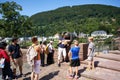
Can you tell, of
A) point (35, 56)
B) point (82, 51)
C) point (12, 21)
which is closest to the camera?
point (35, 56)

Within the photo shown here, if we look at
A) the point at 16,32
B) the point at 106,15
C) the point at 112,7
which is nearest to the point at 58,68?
the point at 16,32

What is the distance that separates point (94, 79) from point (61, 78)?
1370mm

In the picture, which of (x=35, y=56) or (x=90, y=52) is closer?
(x=35, y=56)

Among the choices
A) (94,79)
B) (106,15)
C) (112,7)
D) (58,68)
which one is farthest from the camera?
(112,7)

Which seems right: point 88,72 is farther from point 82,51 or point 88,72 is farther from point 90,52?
point 82,51

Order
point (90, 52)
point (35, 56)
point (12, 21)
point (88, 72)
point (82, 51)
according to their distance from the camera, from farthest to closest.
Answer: point (12, 21)
point (82, 51)
point (90, 52)
point (88, 72)
point (35, 56)

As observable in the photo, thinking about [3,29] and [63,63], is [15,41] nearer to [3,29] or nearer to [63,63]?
[63,63]

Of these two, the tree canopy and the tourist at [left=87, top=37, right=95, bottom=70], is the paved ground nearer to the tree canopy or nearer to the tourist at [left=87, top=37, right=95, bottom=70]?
the tourist at [left=87, top=37, right=95, bottom=70]

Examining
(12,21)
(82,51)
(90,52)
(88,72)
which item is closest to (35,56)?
(88,72)

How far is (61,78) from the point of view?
7.42 metres

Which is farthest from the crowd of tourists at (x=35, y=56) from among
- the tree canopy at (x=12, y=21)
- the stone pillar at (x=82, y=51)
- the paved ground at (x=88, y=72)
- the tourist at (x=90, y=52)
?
the tree canopy at (x=12, y=21)

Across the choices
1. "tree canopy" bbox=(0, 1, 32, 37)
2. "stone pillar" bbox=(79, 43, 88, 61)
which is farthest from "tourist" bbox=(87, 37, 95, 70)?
"tree canopy" bbox=(0, 1, 32, 37)

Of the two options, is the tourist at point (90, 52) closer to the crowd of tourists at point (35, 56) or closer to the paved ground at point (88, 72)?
the crowd of tourists at point (35, 56)

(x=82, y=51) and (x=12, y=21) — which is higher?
(x=12, y=21)
